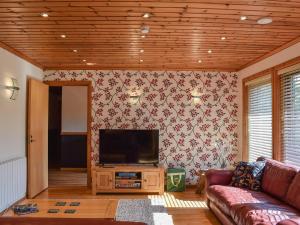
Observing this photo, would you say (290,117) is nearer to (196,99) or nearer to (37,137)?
(196,99)

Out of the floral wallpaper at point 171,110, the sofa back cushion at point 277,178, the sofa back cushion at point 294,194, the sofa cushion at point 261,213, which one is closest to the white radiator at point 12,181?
the floral wallpaper at point 171,110

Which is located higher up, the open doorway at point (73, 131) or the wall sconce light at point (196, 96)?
the wall sconce light at point (196, 96)

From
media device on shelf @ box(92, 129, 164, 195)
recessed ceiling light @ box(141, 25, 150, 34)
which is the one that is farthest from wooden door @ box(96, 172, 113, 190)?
recessed ceiling light @ box(141, 25, 150, 34)

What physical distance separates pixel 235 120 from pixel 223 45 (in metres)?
2.25

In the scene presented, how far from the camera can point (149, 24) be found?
137 inches

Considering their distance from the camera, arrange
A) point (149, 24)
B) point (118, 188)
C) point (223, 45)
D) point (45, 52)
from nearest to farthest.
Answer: point (149, 24)
point (223, 45)
point (45, 52)
point (118, 188)

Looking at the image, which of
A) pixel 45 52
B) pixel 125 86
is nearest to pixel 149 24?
pixel 45 52

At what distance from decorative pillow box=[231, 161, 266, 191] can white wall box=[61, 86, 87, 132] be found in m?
4.94

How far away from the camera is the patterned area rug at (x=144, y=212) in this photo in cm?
410

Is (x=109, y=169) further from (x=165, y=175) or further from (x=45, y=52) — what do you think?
(x=45, y=52)

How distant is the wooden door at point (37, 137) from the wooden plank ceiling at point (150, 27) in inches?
23.1

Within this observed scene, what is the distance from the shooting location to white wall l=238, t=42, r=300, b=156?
4191 mm

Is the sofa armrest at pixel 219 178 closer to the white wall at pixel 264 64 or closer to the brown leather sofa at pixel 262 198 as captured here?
the brown leather sofa at pixel 262 198

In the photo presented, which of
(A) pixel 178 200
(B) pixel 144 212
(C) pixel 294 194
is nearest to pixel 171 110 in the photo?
(A) pixel 178 200
